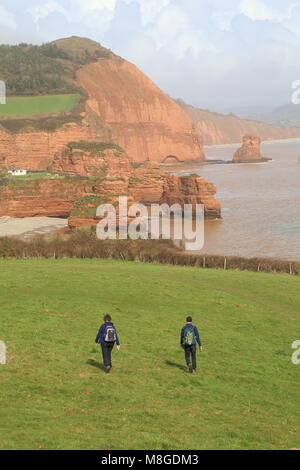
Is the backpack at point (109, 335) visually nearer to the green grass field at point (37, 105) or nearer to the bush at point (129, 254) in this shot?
the bush at point (129, 254)

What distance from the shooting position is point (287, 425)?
677 inches

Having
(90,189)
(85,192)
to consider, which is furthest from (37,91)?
(90,189)

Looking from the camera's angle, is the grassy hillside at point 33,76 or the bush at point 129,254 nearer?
the bush at point 129,254

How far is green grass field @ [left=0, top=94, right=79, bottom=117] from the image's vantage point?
152 metres

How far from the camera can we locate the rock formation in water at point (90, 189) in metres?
81.4

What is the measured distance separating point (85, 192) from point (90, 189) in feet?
3.42

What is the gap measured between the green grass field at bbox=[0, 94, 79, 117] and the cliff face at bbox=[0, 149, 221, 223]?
4334 cm

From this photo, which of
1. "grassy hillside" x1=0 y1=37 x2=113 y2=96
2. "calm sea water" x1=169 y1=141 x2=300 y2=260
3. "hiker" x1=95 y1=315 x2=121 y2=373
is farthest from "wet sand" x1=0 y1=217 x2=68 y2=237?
"grassy hillside" x1=0 y1=37 x2=113 y2=96

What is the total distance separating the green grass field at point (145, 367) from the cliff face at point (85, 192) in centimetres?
4020

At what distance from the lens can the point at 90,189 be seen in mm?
86938

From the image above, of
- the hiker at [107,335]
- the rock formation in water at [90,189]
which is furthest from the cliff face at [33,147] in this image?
the hiker at [107,335]

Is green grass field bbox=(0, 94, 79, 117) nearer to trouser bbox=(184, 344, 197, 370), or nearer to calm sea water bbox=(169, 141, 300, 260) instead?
calm sea water bbox=(169, 141, 300, 260)

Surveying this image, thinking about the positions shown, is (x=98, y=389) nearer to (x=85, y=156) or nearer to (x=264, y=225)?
(x=264, y=225)
